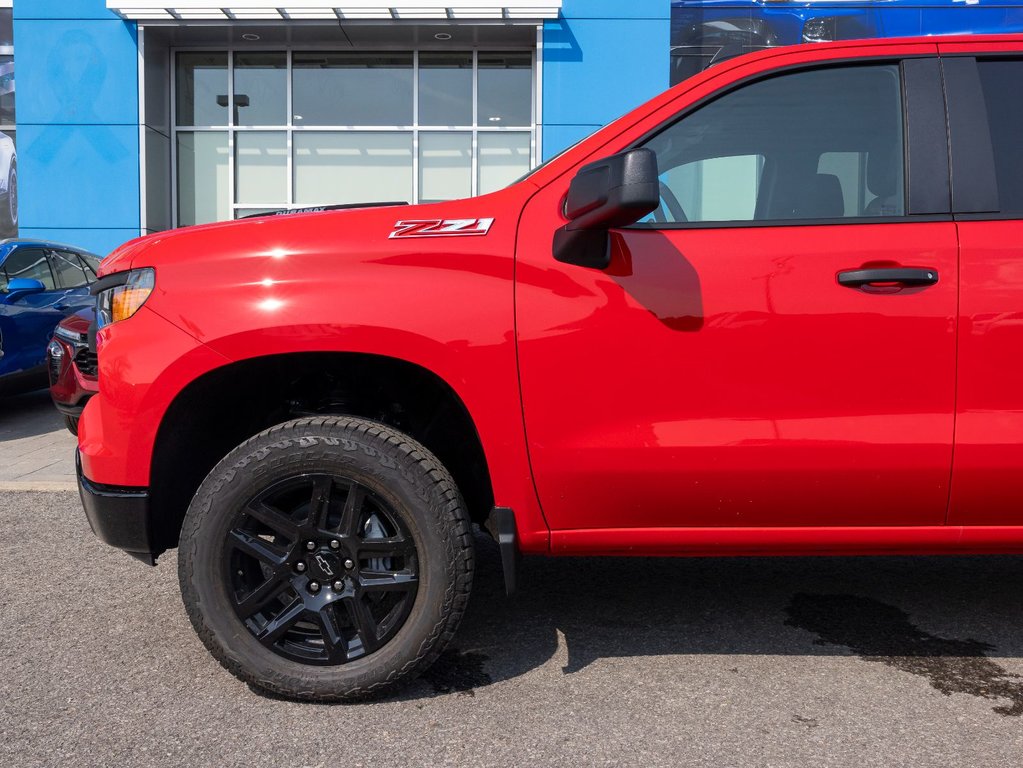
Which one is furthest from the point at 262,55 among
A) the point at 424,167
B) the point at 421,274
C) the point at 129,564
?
the point at 421,274

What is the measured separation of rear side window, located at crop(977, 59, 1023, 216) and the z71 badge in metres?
1.43

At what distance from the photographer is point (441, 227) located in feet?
8.84

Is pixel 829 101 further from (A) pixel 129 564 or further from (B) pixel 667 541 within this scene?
(A) pixel 129 564

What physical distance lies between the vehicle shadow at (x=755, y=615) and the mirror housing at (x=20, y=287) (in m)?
5.64

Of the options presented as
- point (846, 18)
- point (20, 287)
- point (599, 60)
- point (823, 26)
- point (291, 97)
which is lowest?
point (20, 287)

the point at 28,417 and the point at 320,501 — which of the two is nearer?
the point at 320,501

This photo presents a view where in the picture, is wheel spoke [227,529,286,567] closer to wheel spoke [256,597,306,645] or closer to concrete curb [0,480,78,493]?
wheel spoke [256,597,306,645]

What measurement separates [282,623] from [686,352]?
1.35 metres

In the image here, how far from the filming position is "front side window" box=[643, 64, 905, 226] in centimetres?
273

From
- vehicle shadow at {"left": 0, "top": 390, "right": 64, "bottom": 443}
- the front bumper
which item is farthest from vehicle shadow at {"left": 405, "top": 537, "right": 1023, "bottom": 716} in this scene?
vehicle shadow at {"left": 0, "top": 390, "right": 64, "bottom": 443}

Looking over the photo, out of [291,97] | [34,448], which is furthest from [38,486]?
[291,97]

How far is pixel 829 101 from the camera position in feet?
9.13

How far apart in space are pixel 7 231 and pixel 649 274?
14.7 meters

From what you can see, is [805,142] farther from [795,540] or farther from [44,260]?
[44,260]
